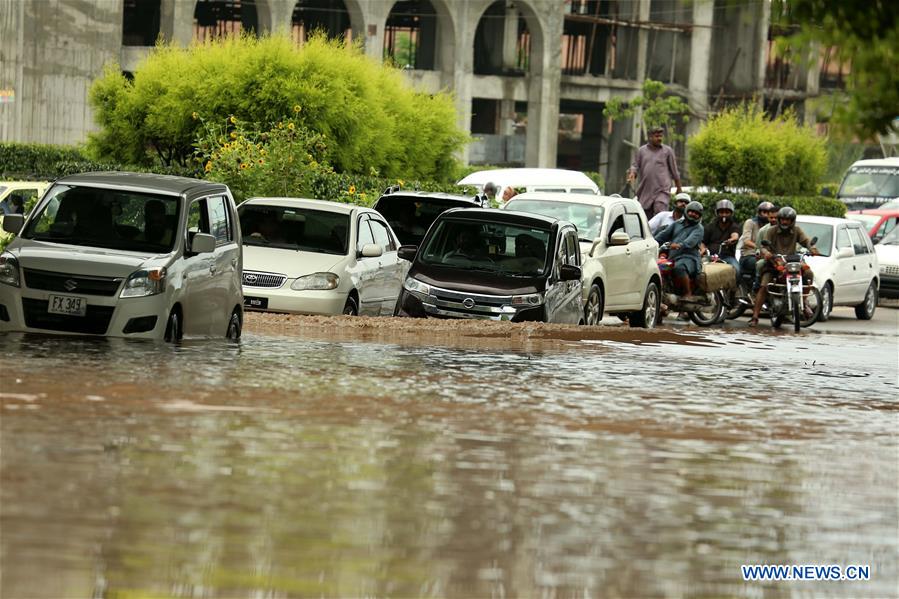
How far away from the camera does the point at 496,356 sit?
1641 centimetres

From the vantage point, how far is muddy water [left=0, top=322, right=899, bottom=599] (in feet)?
22.9

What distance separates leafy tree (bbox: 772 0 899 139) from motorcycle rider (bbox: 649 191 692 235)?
15919 mm

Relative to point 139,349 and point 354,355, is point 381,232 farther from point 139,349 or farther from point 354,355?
point 139,349

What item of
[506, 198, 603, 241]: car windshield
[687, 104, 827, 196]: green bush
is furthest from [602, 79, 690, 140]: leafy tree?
[506, 198, 603, 241]: car windshield

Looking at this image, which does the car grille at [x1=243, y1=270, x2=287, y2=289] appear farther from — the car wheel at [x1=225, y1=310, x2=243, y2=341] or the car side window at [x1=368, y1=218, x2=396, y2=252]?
the car wheel at [x1=225, y1=310, x2=243, y2=341]

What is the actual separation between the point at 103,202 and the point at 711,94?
71.0 metres

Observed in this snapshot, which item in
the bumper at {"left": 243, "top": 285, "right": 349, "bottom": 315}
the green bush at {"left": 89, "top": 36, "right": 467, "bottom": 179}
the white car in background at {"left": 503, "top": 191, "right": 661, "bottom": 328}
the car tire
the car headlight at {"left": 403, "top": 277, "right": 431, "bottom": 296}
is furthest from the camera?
the green bush at {"left": 89, "top": 36, "right": 467, "bottom": 179}

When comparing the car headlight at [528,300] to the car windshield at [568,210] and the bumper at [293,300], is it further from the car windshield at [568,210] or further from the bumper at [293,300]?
the car windshield at [568,210]

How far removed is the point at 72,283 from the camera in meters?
14.6

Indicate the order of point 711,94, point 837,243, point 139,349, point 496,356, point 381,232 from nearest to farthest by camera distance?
point 139,349
point 496,356
point 381,232
point 837,243
point 711,94

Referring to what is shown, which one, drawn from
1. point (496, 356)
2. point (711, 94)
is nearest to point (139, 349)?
point (496, 356)

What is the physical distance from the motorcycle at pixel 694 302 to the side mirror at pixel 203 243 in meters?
11.6

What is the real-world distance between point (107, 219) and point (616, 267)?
9.60 m

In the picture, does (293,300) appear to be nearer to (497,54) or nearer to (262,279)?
(262,279)
